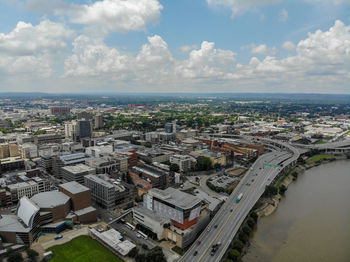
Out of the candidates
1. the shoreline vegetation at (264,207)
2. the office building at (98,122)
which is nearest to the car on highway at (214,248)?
the shoreline vegetation at (264,207)

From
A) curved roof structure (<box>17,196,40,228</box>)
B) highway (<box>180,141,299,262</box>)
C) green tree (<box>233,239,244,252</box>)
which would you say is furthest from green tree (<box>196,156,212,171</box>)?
curved roof structure (<box>17,196,40,228</box>)

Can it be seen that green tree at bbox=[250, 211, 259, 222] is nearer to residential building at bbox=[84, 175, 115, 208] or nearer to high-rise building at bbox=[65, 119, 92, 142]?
residential building at bbox=[84, 175, 115, 208]

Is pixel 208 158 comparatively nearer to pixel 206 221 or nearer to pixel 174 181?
pixel 174 181

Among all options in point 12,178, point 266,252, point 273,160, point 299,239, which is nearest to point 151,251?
point 266,252

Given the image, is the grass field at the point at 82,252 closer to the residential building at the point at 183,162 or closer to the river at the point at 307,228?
the river at the point at 307,228

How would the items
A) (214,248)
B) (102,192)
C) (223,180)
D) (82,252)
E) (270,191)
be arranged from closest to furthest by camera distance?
(214,248) < (82,252) < (102,192) < (270,191) < (223,180)

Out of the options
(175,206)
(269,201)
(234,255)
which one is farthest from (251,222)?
(175,206)

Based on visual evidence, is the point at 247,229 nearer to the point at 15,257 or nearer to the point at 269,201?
the point at 269,201
